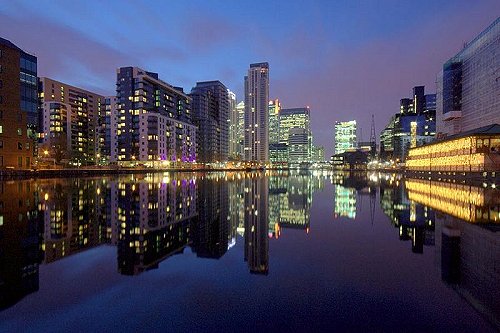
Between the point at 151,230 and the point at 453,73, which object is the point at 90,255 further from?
the point at 453,73

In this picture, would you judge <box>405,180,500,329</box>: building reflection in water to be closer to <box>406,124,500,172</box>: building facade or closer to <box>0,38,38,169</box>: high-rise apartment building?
<box>406,124,500,172</box>: building facade

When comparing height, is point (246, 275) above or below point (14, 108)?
below

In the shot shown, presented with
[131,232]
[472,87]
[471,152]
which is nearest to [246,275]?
Result: [131,232]

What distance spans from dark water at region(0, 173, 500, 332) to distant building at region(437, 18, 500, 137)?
107 meters

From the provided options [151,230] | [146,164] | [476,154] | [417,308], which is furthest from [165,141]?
[417,308]

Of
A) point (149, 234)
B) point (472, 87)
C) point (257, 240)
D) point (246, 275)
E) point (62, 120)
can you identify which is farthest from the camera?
point (62, 120)

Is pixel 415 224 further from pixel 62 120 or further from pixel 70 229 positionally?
pixel 62 120

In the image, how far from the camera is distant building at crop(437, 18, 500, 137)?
101500 mm

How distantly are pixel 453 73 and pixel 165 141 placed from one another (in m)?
139

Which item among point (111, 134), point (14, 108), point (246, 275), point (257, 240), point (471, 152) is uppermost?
point (111, 134)

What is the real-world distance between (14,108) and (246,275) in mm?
86902

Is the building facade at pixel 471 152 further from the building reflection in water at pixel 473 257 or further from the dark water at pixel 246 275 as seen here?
the dark water at pixel 246 275

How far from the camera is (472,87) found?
123000 mm

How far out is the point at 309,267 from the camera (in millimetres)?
10859
